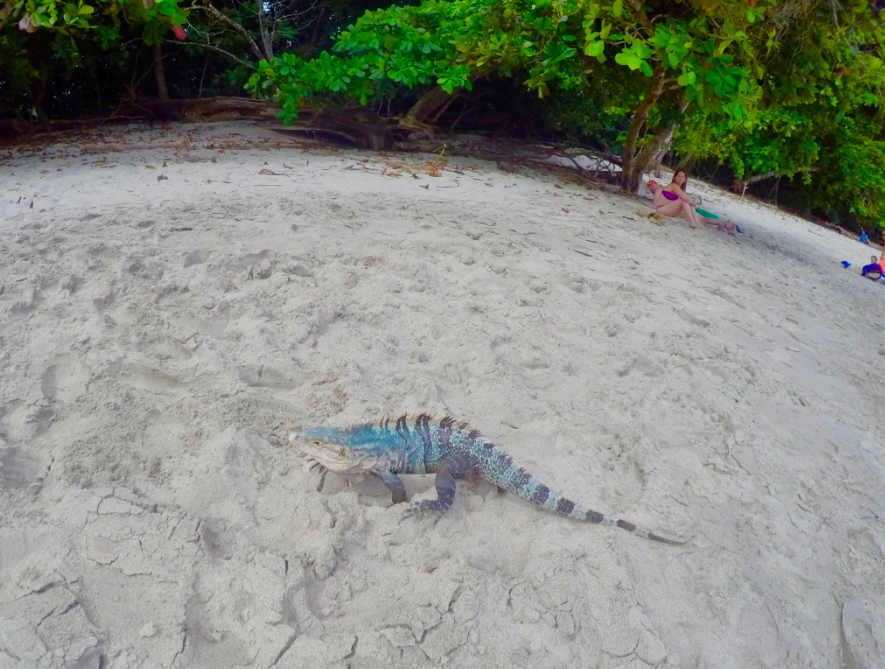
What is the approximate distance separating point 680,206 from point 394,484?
711 cm

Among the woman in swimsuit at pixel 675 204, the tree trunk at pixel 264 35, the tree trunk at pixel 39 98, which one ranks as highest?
the tree trunk at pixel 264 35

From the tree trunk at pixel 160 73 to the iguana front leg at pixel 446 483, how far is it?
9898 mm

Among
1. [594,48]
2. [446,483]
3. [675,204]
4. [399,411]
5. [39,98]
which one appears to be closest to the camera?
[446,483]

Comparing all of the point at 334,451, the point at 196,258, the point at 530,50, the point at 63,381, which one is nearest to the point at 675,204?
the point at 530,50

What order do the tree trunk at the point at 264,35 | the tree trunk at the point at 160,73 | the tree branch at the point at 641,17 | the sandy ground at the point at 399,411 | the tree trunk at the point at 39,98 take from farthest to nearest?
the tree trunk at the point at 160,73, the tree trunk at the point at 264,35, the tree trunk at the point at 39,98, the tree branch at the point at 641,17, the sandy ground at the point at 399,411

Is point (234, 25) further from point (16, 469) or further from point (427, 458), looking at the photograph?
point (427, 458)

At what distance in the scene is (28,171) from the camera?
248 inches

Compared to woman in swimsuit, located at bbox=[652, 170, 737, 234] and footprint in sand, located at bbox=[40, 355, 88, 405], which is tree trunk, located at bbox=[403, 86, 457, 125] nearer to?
woman in swimsuit, located at bbox=[652, 170, 737, 234]

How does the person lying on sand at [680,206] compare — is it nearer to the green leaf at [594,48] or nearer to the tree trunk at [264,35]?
the green leaf at [594,48]

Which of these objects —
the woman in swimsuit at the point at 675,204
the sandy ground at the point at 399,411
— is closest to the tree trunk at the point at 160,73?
the sandy ground at the point at 399,411

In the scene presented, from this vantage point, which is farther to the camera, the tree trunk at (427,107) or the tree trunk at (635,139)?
the tree trunk at (427,107)

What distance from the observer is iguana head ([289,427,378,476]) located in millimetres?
2469

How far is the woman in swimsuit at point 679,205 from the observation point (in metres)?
8.25

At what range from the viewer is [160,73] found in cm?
1012
